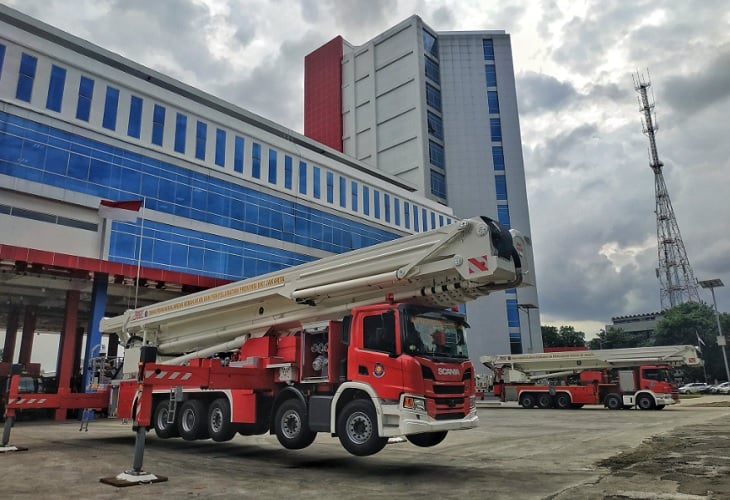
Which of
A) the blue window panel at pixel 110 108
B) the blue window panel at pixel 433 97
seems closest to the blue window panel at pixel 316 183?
the blue window panel at pixel 110 108

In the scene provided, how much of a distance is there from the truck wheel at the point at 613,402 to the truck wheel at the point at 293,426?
972 inches

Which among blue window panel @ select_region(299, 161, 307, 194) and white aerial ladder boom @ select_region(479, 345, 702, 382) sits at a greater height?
blue window panel @ select_region(299, 161, 307, 194)

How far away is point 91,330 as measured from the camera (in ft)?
80.0

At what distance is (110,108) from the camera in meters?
30.4

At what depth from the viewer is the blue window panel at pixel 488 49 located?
75938 millimetres

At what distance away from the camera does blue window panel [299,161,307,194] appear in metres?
41.4

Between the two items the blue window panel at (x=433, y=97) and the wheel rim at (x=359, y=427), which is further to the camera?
the blue window panel at (x=433, y=97)

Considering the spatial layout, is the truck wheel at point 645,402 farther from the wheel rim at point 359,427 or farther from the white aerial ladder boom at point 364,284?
the wheel rim at point 359,427

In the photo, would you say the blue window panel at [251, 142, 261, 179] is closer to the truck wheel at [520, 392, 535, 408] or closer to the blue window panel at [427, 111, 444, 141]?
the truck wheel at [520, 392, 535, 408]

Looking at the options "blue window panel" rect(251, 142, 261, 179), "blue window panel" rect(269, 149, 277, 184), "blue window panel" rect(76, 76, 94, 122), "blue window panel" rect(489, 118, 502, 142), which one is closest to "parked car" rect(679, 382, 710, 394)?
"blue window panel" rect(489, 118, 502, 142)

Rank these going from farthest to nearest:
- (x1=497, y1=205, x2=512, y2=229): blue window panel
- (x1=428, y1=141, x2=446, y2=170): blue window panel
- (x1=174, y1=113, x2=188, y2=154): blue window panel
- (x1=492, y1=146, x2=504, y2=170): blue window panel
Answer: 1. (x1=492, y1=146, x2=504, y2=170): blue window panel
2. (x1=497, y1=205, x2=512, y2=229): blue window panel
3. (x1=428, y1=141, x2=446, y2=170): blue window panel
4. (x1=174, y1=113, x2=188, y2=154): blue window panel

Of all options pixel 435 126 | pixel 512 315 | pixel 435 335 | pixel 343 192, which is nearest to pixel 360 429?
pixel 435 335

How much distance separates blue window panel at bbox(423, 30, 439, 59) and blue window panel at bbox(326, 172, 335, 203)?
37368mm

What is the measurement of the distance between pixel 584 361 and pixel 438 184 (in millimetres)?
43484
